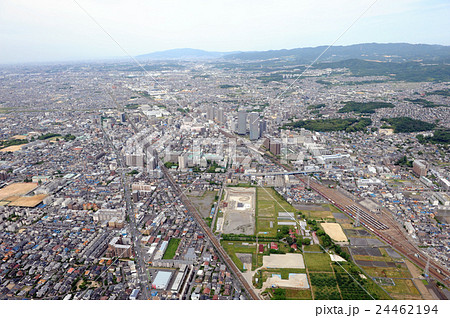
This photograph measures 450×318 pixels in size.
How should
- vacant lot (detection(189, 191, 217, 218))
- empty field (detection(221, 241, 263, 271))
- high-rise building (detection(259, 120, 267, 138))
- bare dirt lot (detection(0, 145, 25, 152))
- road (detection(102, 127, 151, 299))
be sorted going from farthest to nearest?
1. high-rise building (detection(259, 120, 267, 138))
2. bare dirt lot (detection(0, 145, 25, 152))
3. vacant lot (detection(189, 191, 217, 218))
4. empty field (detection(221, 241, 263, 271))
5. road (detection(102, 127, 151, 299))

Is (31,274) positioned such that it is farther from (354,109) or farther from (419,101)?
(419,101)

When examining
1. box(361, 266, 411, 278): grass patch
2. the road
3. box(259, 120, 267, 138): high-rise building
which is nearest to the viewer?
the road

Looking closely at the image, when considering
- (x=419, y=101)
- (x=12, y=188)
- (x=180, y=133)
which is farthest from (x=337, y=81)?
(x=12, y=188)

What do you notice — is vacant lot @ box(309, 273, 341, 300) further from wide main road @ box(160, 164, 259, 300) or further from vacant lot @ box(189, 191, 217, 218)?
vacant lot @ box(189, 191, 217, 218)

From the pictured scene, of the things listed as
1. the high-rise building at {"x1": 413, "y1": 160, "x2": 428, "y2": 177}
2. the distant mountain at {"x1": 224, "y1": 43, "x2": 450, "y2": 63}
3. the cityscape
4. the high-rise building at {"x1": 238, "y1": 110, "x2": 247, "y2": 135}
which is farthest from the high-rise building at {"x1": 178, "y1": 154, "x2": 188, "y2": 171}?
the distant mountain at {"x1": 224, "y1": 43, "x2": 450, "y2": 63}

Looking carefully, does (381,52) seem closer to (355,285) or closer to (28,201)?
(355,285)

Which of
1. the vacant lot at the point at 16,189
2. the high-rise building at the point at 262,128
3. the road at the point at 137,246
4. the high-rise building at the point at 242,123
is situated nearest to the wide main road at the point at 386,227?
the road at the point at 137,246

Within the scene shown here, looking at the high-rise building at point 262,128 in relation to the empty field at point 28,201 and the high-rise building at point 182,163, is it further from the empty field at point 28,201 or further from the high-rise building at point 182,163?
the empty field at point 28,201
